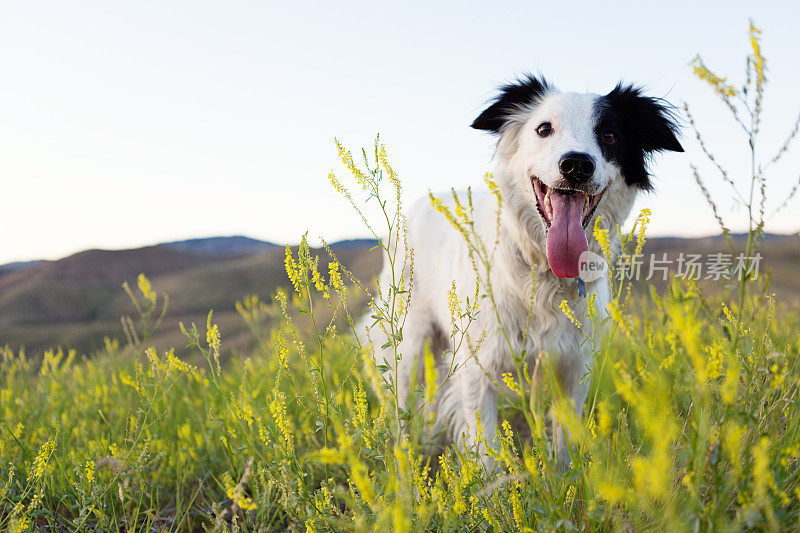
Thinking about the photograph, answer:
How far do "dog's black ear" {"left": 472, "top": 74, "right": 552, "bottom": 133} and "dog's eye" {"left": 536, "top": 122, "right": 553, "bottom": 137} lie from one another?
1.38 feet

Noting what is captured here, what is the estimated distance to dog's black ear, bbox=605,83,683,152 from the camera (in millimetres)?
2959

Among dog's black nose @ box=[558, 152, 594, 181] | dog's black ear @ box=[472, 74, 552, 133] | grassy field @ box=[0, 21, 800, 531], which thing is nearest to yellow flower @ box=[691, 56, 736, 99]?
grassy field @ box=[0, 21, 800, 531]

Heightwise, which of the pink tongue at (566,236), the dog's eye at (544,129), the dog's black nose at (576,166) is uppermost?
the dog's eye at (544,129)

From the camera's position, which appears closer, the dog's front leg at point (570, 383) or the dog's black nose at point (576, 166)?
the dog's black nose at point (576, 166)

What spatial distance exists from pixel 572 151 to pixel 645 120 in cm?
94

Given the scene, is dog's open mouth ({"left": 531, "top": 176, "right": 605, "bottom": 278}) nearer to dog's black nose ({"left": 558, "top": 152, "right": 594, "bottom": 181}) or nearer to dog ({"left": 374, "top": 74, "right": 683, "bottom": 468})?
dog ({"left": 374, "top": 74, "right": 683, "bottom": 468})

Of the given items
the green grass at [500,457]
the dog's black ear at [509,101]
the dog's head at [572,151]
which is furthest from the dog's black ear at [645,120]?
the green grass at [500,457]

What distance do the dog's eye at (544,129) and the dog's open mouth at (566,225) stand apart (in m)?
0.34

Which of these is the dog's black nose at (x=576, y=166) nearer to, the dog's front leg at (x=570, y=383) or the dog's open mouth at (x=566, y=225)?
the dog's open mouth at (x=566, y=225)

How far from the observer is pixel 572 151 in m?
2.37

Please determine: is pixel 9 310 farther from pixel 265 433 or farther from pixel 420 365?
pixel 265 433

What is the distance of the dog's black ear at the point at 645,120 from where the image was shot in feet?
9.71

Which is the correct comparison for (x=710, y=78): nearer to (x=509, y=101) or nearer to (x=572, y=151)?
(x=572, y=151)

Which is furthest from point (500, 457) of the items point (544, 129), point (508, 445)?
point (544, 129)
